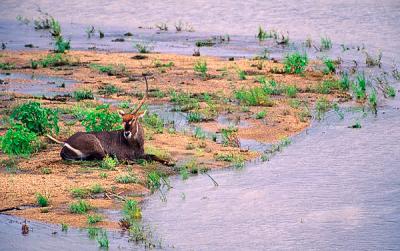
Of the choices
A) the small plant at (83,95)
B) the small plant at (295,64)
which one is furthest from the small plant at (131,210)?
the small plant at (295,64)

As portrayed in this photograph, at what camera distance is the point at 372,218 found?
440 inches

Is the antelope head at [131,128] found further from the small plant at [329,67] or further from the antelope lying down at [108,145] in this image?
the small plant at [329,67]

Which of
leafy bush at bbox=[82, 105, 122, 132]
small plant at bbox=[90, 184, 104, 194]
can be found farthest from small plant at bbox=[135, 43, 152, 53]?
small plant at bbox=[90, 184, 104, 194]

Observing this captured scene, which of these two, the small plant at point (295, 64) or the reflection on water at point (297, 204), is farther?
the small plant at point (295, 64)

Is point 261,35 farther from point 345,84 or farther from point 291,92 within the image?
point 291,92

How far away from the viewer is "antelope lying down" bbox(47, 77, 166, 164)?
43.4ft

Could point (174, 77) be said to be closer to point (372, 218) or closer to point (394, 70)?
point (394, 70)

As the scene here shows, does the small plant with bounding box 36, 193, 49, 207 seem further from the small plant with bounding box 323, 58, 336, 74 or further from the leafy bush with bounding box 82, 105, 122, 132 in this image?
the small plant with bounding box 323, 58, 336, 74

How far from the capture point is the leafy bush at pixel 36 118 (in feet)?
47.7

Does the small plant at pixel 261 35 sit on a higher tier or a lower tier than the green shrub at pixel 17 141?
lower

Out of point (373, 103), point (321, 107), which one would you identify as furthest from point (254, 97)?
point (373, 103)

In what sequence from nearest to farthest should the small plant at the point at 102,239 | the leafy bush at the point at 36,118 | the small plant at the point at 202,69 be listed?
the small plant at the point at 102,239 → the leafy bush at the point at 36,118 → the small plant at the point at 202,69

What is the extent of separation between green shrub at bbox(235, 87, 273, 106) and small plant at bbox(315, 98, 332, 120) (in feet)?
2.92

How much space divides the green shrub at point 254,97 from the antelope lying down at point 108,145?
453cm
